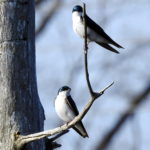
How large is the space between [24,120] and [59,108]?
54.6 inches

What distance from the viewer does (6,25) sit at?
11.7ft

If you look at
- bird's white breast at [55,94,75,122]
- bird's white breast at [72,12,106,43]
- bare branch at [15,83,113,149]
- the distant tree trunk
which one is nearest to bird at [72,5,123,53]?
bird's white breast at [72,12,106,43]

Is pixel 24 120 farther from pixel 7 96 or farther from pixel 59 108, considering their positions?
pixel 59 108

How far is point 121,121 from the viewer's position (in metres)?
7.96

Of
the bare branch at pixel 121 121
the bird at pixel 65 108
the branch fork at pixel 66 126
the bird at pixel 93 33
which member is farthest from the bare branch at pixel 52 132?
the bare branch at pixel 121 121

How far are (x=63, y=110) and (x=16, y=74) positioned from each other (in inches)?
56.4

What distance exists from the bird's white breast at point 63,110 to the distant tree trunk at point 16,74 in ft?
4.22

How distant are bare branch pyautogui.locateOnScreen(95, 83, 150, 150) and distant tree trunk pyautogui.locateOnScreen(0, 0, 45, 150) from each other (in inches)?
163

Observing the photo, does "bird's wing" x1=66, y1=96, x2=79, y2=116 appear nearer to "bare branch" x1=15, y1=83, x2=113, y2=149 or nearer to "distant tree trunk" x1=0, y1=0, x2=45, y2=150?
"distant tree trunk" x1=0, y1=0, x2=45, y2=150

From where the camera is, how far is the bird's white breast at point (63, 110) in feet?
16.1

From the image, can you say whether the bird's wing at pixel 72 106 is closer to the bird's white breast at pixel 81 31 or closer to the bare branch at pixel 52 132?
the bird's white breast at pixel 81 31

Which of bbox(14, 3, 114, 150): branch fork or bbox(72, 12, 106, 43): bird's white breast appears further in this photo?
bbox(72, 12, 106, 43): bird's white breast

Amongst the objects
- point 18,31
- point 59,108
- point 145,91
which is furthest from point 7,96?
point 145,91

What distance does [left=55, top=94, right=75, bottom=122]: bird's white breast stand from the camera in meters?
4.89
